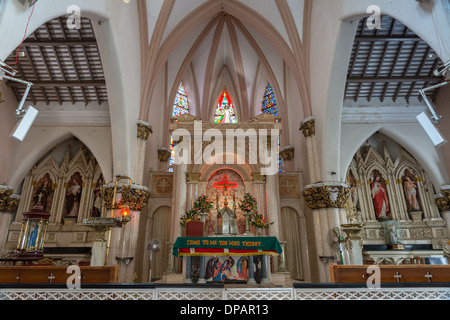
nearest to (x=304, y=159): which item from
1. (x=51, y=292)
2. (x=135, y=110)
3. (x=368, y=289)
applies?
(x=135, y=110)

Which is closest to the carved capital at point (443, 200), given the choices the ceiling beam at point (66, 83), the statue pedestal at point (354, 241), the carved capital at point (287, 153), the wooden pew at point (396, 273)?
the carved capital at point (287, 153)

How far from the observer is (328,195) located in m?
11.8

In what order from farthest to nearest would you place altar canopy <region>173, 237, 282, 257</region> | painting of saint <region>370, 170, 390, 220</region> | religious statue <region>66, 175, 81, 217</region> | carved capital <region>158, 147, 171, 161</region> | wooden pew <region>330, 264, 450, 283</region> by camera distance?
1. carved capital <region>158, 147, 171, 161</region>
2. painting of saint <region>370, 170, 390, 220</region>
3. religious statue <region>66, 175, 81, 217</region>
4. altar canopy <region>173, 237, 282, 257</region>
5. wooden pew <region>330, 264, 450, 283</region>

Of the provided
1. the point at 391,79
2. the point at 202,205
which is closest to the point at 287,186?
the point at 202,205

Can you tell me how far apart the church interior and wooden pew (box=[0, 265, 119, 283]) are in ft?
6.66

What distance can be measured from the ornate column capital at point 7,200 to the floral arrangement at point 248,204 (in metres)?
11.5

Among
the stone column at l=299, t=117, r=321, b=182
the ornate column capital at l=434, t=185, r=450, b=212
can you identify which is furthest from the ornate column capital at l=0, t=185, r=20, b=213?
the ornate column capital at l=434, t=185, r=450, b=212

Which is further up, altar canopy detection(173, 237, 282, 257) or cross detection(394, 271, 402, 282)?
altar canopy detection(173, 237, 282, 257)

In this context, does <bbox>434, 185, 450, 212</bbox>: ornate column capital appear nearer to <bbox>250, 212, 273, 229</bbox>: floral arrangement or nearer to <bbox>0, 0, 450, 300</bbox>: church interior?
<bbox>0, 0, 450, 300</bbox>: church interior

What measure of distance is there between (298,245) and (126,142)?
9564 mm

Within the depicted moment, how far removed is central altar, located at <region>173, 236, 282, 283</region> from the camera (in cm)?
805

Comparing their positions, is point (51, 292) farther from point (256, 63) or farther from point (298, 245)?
point (256, 63)

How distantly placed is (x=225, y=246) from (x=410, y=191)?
12.8 m

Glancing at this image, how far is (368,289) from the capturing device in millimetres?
4465
